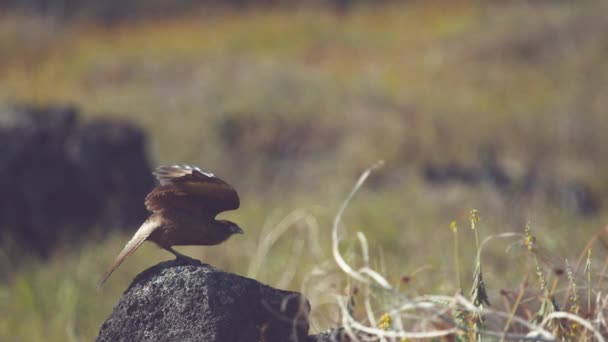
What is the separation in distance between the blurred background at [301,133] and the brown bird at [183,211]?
52cm

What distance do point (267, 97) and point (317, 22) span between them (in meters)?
6.43

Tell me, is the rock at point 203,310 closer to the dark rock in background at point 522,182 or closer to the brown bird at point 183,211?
the brown bird at point 183,211

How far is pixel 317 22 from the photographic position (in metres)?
20.1

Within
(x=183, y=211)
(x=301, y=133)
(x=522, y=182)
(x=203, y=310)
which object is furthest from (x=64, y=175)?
(x=203, y=310)

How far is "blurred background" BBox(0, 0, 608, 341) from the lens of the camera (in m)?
7.77

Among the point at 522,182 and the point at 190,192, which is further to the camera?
the point at 522,182

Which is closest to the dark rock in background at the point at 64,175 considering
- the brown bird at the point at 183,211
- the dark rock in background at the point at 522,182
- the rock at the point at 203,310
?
the dark rock in background at the point at 522,182

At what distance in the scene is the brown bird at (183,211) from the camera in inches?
137

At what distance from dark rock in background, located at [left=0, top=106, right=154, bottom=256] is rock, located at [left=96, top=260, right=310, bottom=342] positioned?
539 cm

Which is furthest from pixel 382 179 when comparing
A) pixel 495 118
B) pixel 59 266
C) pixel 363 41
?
pixel 363 41

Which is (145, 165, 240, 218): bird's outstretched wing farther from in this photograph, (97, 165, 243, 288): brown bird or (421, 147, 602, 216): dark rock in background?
(421, 147, 602, 216): dark rock in background

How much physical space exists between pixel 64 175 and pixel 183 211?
5661mm

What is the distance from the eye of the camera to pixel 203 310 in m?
3.19

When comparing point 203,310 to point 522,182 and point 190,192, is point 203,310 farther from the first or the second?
point 522,182
